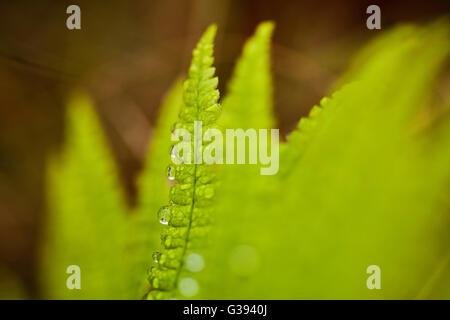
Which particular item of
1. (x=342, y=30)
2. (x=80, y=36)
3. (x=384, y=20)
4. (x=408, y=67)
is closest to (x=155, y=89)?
(x=80, y=36)

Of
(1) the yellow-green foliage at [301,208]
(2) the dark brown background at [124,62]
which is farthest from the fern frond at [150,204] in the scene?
(2) the dark brown background at [124,62]

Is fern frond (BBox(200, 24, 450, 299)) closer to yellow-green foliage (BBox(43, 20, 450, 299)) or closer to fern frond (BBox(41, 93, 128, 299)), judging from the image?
yellow-green foliage (BBox(43, 20, 450, 299))

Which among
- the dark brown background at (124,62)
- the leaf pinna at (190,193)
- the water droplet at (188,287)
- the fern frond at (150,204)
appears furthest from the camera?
the dark brown background at (124,62)

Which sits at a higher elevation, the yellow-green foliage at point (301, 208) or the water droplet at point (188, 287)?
the yellow-green foliage at point (301, 208)

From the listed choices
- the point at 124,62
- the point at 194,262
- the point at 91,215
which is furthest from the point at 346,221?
the point at 124,62

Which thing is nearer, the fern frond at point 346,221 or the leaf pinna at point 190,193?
the leaf pinna at point 190,193

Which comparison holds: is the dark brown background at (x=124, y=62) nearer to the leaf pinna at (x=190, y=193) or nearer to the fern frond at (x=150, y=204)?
the fern frond at (x=150, y=204)

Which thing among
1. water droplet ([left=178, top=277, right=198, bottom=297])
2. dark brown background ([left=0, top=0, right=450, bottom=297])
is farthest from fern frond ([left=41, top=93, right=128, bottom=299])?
dark brown background ([left=0, top=0, right=450, bottom=297])

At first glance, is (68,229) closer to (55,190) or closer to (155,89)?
(55,190)
